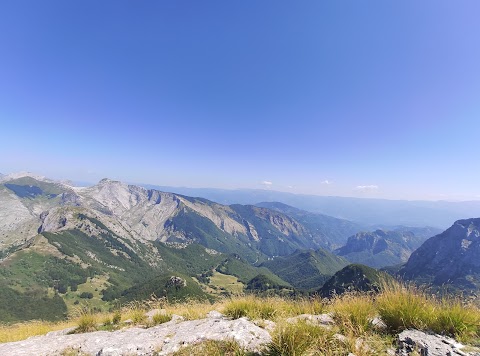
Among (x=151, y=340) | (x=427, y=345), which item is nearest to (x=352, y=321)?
(x=427, y=345)

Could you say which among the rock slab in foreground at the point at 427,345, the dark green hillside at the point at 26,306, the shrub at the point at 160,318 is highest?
the rock slab in foreground at the point at 427,345

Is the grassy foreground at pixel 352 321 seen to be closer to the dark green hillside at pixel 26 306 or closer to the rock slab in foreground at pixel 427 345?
the rock slab in foreground at pixel 427 345

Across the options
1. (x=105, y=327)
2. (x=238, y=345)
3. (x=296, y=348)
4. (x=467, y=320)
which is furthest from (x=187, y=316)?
(x=467, y=320)

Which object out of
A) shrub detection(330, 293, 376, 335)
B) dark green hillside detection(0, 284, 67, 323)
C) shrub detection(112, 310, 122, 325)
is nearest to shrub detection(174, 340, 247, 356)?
shrub detection(330, 293, 376, 335)

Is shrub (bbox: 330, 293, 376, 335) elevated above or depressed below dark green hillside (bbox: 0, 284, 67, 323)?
above

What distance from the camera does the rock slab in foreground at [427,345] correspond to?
4.65m

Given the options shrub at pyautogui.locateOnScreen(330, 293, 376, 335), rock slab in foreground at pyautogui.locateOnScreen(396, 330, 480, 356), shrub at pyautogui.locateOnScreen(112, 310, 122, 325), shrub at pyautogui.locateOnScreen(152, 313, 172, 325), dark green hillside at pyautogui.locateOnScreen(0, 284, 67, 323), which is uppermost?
rock slab in foreground at pyautogui.locateOnScreen(396, 330, 480, 356)

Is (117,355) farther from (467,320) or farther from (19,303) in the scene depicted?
(19,303)

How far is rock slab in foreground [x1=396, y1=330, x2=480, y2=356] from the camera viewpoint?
183 inches

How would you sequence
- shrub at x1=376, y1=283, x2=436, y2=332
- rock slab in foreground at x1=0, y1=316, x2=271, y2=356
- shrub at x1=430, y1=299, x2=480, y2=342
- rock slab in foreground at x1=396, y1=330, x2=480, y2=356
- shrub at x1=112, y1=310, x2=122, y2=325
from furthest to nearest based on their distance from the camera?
shrub at x1=112, y1=310, x2=122, y2=325 < shrub at x1=376, y1=283, x2=436, y2=332 < rock slab in foreground at x1=0, y1=316, x2=271, y2=356 < shrub at x1=430, y1=299, x2=480, y2=342 < rock slab in foreground at x1=396, y1=330, x2=480, y2=356

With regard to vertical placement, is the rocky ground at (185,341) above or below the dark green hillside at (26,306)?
above

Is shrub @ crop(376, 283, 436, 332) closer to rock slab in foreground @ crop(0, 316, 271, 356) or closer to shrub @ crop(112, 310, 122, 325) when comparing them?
rock slab in foreground @ crop(0, 316, 271, 356)

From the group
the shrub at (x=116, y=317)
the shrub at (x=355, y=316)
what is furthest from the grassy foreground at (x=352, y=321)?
the shrub at (x=116, y=317)

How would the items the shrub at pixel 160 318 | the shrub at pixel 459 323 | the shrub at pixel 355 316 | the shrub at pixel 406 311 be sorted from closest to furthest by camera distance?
1. the shrub at pixel 459 323
2. the shrub at pixel 355 316
3. the shrub at pixel 406 311
4. the shrub at pixel 160 318
